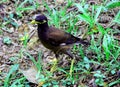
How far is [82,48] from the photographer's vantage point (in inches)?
238

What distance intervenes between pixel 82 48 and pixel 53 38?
27.5 inches

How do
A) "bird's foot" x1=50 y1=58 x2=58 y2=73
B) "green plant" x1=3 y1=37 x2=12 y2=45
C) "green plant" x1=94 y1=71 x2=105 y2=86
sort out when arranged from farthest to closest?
1. "green plant" x1=3 y1=37 x2=12 y2=45
2. "bird's foot" x1=50 y1=58 x2=58 y2=73
3. "green plant" x1=94 y1=71 x2=105 y2=86

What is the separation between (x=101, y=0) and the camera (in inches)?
281

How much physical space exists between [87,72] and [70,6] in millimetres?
1892

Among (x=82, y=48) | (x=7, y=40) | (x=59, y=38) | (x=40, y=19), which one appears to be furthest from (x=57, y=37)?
(x=7, y=40)

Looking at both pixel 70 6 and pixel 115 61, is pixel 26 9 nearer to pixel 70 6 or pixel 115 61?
pixel 70 6

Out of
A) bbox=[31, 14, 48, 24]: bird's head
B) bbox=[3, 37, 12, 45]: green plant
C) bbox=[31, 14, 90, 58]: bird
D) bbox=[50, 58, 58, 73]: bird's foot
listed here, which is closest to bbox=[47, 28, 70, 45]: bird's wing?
bbox=[31, 14, 90, 58]: bird

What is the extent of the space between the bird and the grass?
26 cm

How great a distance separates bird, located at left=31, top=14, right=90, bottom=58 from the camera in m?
5.51

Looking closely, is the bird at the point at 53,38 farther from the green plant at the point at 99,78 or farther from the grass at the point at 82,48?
the green plant at the point at 99,78

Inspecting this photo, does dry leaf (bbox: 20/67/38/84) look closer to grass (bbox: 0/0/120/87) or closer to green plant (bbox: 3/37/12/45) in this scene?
grass (bbox: 0/0/120/87)

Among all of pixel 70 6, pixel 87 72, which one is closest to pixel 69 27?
pixel 70 6

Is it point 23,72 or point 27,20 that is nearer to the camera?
point 23,72

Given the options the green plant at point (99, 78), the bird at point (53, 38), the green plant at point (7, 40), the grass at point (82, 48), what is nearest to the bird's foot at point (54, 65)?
the grass at point (82, 48)
